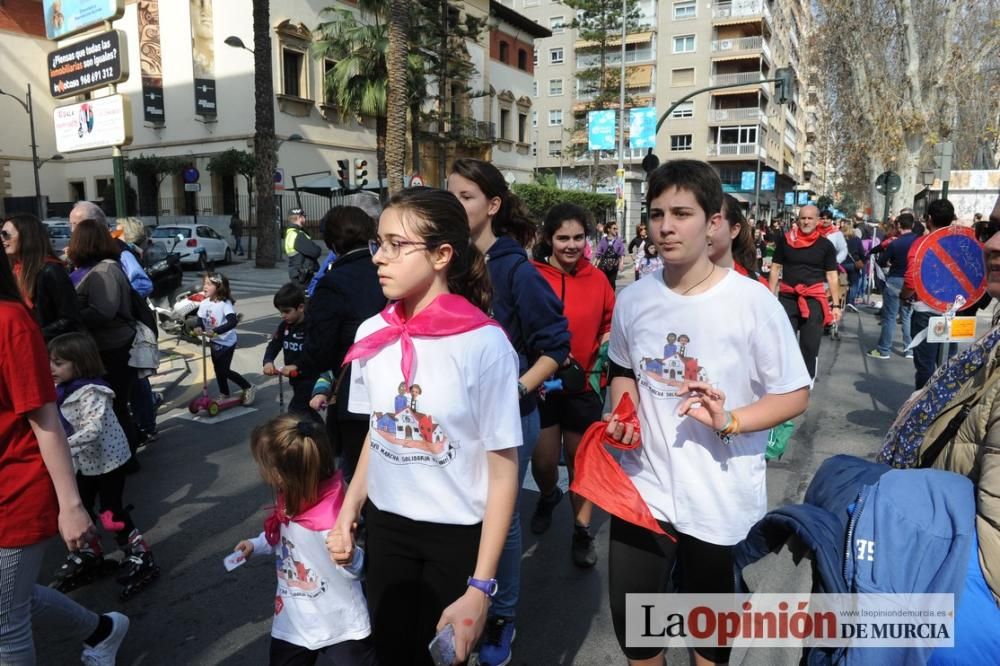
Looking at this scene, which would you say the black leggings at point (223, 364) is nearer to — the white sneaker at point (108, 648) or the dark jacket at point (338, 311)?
the dark jacket at point (338, 311)

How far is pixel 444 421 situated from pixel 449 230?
555mm

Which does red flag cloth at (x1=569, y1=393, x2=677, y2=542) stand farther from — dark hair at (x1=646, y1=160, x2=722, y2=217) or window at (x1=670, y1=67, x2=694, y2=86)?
window at (x1=670, y1=67, x2=694, y2=86)

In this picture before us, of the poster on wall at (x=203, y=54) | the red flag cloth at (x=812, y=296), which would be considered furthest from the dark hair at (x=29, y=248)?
the poster on wall at (x=203, y=54)

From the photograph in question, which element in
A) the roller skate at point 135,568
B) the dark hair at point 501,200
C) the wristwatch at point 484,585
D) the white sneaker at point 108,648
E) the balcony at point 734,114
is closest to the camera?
the wristwatch at point 484,585

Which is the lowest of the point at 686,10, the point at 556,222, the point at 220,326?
the point at 220,326

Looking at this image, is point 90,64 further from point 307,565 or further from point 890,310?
point 890,310

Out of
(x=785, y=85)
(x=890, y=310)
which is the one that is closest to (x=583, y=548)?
(x=890, y=310)

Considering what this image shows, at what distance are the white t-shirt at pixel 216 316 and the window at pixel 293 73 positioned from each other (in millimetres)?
24547

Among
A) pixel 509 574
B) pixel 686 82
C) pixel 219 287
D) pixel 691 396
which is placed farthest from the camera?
pixel 686 82

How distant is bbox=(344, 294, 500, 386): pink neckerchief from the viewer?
1832 mm

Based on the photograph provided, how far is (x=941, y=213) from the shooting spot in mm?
6766

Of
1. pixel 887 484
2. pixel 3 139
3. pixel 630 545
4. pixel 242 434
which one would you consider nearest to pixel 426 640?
pixel 630 545

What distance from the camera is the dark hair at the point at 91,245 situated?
4652 mm

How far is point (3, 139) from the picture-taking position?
36.0 meters
